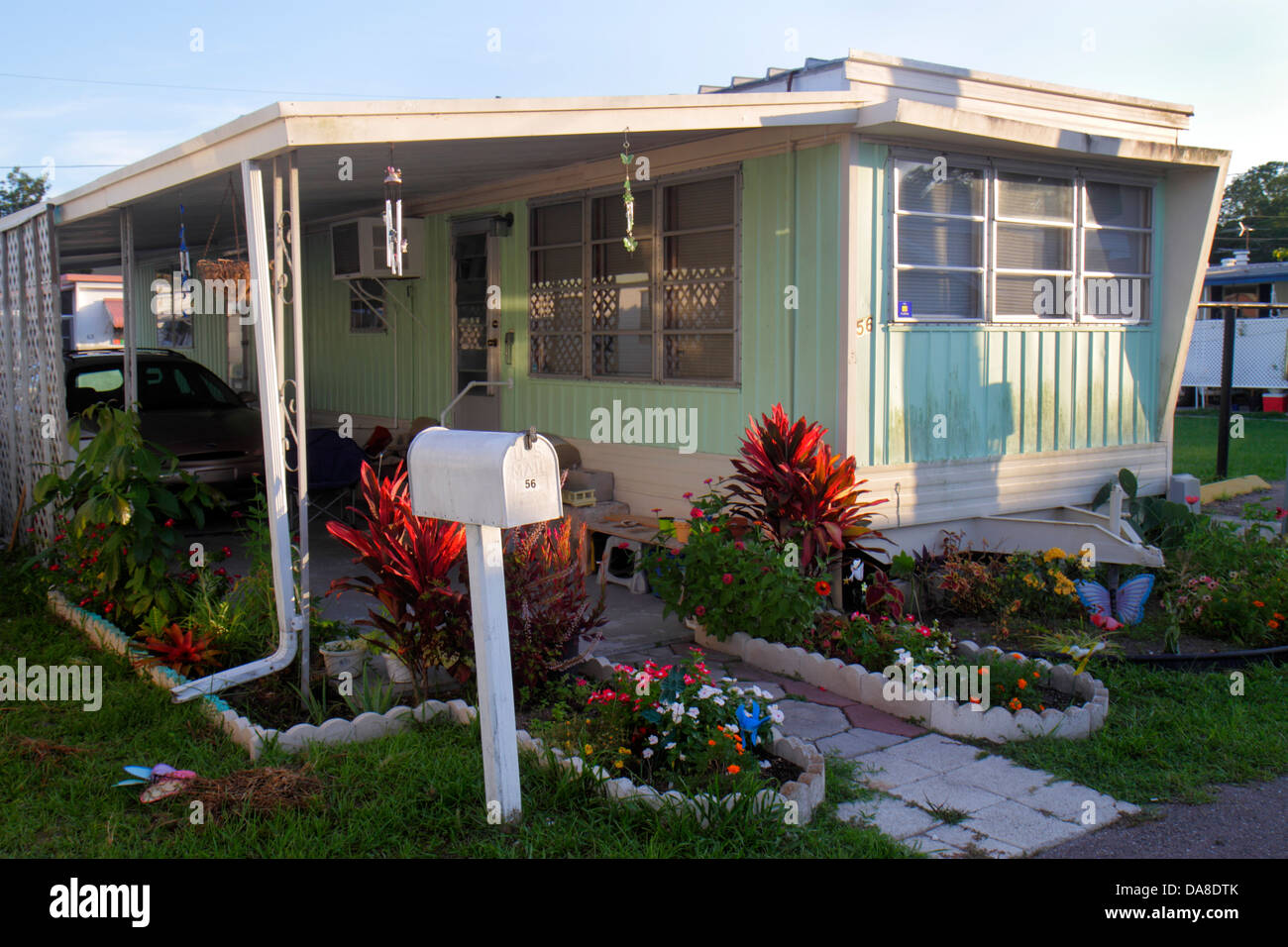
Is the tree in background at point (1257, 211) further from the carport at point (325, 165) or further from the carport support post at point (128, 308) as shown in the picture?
the carport support post at point (128, 308)

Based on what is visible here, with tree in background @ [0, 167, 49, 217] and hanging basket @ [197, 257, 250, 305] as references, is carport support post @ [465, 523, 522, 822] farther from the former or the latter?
tree in background @ [0, 167, 49, 217]

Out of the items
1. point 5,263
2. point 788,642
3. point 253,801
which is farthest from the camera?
point 5,263

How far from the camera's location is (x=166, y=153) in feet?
19.0

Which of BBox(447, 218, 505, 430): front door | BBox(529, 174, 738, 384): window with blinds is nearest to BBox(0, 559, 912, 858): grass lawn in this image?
BBox(529, 174, 738, 384): window with blinds

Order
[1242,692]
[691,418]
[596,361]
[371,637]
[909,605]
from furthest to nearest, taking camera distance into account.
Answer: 1. [596,361]
2. [691,418]
3. [909,605]
4. [1242,692]
5. [371,637]

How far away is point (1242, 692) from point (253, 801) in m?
4.38

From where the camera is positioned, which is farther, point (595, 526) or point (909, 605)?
point (595, 526)

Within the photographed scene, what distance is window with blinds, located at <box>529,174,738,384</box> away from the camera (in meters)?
7.20

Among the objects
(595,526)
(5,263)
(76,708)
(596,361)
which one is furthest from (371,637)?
(5,263)

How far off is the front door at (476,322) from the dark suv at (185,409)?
1735 millimetres

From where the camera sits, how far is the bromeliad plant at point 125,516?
564 cm

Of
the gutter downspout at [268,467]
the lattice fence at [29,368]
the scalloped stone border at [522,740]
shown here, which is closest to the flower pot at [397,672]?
the scalloped stone border at [522,740]
